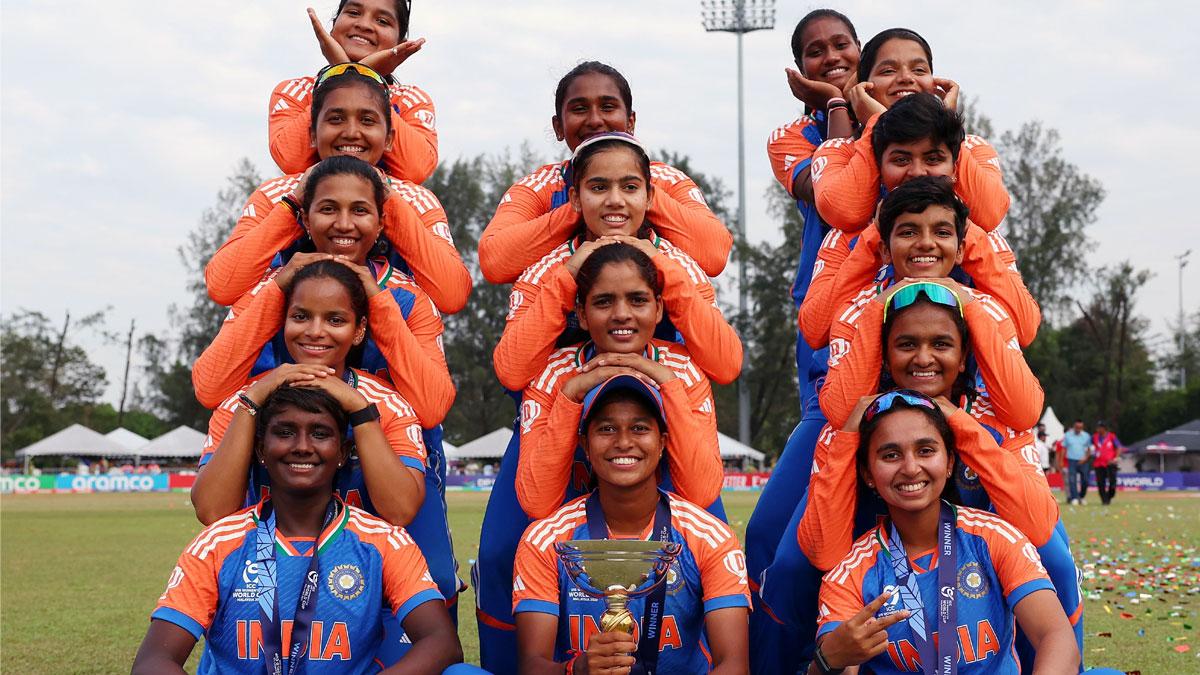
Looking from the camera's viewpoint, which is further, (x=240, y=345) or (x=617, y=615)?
(x=240, y=345)

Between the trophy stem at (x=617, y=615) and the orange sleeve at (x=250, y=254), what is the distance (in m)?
2.27

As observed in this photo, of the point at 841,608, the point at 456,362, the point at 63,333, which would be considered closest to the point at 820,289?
Answer: the point at 841,608

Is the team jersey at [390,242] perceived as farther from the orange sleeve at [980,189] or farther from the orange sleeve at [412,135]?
the orange sleeve at [980,189]

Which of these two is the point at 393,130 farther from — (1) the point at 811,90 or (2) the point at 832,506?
(2) the point at 832,506

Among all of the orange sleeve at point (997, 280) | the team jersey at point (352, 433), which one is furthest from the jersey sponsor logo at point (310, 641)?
the orange sleeve at point (997, 280)

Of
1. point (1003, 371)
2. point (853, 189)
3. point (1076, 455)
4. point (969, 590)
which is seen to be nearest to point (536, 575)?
point (969, 590)

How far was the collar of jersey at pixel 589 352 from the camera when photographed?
4.40 metres

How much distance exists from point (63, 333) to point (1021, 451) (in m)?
70.5

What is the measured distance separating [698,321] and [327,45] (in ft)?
7.55

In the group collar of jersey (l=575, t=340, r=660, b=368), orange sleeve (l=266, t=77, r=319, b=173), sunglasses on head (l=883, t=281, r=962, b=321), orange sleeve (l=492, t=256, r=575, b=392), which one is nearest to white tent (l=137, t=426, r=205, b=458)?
orange sleeve (l=266, t=77, r=319, b=173)

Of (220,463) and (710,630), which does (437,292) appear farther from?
(710,630)

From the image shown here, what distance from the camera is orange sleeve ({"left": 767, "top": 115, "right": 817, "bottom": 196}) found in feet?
17.8

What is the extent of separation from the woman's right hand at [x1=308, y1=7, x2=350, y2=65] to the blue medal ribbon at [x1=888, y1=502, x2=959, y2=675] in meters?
3.29

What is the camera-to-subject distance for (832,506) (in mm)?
3875
